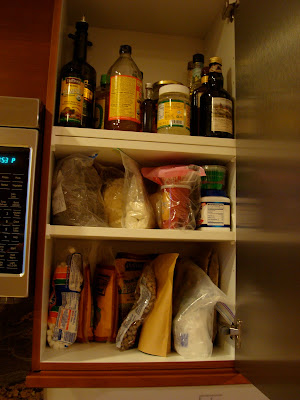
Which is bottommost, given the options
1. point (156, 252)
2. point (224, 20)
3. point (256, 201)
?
point (156, 252)

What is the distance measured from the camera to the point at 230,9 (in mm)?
956

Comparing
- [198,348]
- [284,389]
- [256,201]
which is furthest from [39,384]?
[256,201]

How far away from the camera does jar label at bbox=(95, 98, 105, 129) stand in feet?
3.18

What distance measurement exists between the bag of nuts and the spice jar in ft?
1.46

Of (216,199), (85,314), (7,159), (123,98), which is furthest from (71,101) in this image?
(85,314)

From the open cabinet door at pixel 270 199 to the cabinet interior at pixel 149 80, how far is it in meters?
0.11

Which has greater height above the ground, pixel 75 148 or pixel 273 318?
pixel 75 148

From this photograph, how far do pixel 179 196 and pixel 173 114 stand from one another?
232 mm

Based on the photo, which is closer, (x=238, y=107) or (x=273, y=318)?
(x=273, y=318)

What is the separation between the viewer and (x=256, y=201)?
2.35ft

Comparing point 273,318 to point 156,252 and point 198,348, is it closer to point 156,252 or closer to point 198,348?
point 198,348

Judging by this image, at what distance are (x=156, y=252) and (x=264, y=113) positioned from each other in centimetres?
62

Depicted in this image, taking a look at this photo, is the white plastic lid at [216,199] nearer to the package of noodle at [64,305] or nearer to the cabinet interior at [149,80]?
the cabinet interior at [149,80]

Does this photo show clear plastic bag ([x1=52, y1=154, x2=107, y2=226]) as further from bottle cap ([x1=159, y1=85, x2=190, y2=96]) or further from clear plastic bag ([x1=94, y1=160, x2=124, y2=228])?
bottle cap ([x1=159, y1=85, x2=190, y2=96])
